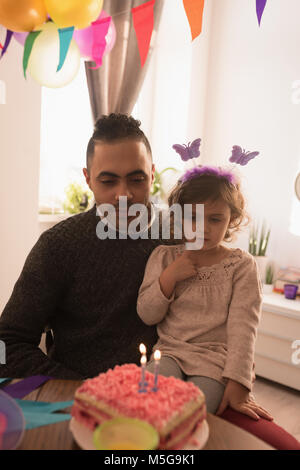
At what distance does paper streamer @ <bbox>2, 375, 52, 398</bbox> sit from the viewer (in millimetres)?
1056

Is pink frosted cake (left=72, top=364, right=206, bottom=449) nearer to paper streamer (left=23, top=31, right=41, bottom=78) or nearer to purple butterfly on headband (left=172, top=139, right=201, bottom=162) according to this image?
purple butterfly on headband (left=172, top=139, right=201, bottom=162)

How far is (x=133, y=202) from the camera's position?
1.48 metres

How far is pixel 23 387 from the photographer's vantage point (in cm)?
108

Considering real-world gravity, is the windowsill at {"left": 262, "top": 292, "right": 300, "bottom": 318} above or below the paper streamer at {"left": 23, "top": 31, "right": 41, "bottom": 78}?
below

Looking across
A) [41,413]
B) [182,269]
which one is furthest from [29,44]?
[41,413]

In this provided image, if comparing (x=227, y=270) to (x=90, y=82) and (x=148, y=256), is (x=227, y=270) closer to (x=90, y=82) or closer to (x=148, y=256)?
(x=148, y=256)

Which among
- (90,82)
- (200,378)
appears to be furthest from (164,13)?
(200,378)

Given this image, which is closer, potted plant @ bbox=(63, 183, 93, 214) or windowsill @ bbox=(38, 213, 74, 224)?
windowsill @ bbox=(38, 213, 74, 224)

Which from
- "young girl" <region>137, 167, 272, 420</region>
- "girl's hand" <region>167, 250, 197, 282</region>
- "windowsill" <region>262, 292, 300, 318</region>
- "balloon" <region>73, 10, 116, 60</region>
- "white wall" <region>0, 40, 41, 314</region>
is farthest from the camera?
"windowsill" <region>262, 292, 300, 318</region>

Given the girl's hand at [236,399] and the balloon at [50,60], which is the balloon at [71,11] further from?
the girl's hand at [236,399]

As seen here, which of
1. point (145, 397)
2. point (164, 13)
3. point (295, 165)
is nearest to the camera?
point (145, 397)

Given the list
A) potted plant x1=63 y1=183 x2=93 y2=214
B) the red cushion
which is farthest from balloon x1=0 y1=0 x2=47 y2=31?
the red cushion

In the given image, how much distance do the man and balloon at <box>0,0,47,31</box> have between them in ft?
2.52

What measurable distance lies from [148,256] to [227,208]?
0.33m
